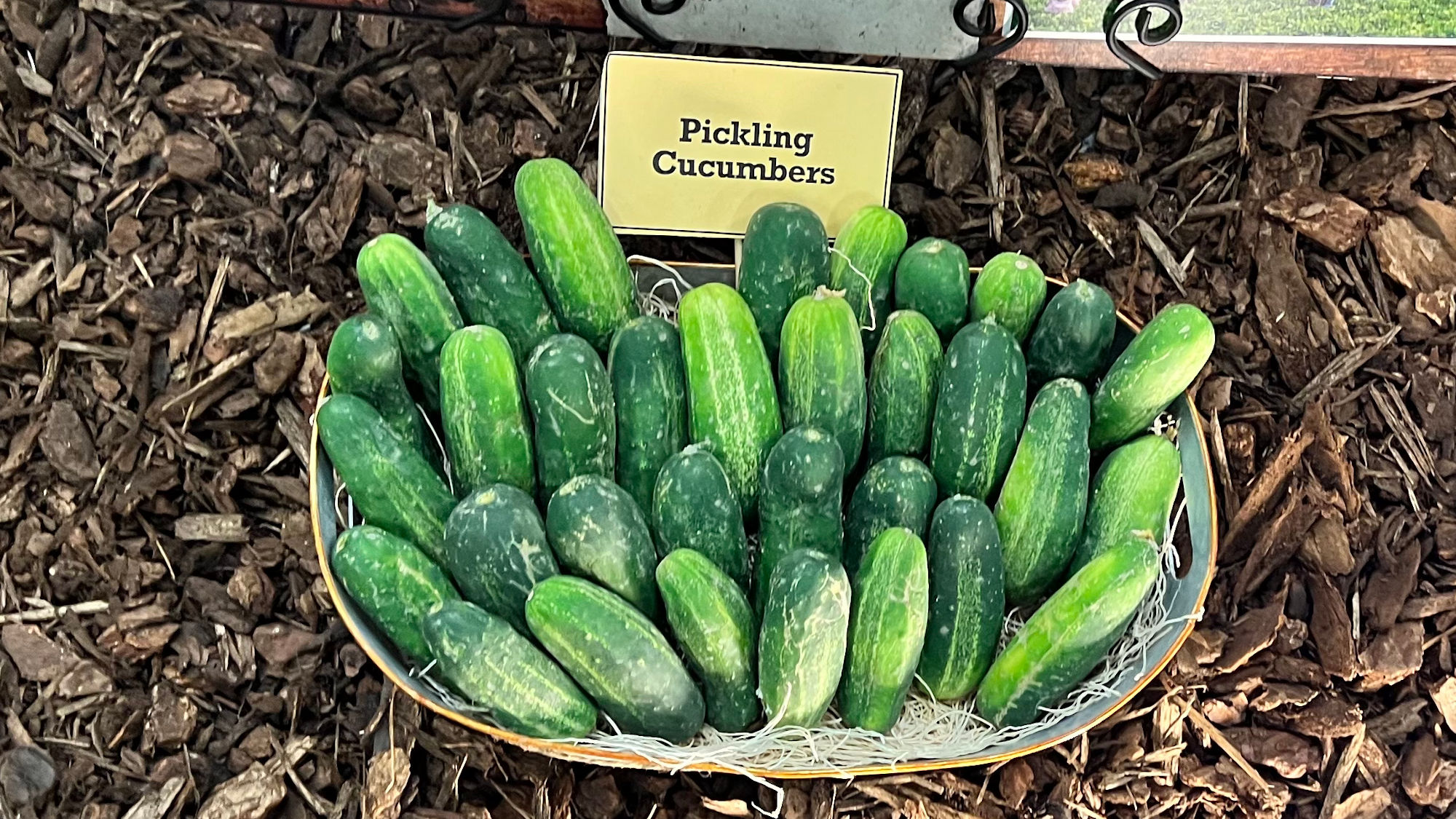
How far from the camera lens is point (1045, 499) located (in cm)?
117

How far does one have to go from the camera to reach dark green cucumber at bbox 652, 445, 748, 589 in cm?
110

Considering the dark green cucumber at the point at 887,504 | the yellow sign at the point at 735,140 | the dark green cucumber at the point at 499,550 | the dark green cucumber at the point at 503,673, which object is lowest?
the dark green cucumber at the point at 503,673

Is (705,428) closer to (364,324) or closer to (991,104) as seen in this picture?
(364,324)

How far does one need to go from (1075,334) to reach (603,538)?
23.6 inches

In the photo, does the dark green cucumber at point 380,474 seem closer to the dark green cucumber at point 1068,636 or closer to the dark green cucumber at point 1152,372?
the dark green cucumber at point 1068,636

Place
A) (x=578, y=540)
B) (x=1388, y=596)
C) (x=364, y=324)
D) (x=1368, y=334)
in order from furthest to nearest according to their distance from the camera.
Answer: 1. (x=1368, y=334)
2. (x=1388, y=596)
3. (x=364, y=324)
4. (x=578, y=540)

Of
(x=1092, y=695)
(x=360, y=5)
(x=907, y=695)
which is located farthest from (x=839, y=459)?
(x=360, y=5)

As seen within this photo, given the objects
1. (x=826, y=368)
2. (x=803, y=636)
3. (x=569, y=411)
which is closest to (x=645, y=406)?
(x=569, y=411)

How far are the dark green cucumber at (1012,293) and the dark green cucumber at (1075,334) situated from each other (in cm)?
2

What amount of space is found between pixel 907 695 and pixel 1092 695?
193 millimetres

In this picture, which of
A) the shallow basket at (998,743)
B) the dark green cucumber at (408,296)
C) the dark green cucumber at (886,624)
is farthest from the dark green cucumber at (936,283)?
the dark green cucumber at (408,296)

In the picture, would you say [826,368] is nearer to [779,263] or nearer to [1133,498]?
[779,263]

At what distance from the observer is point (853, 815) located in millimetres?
1151

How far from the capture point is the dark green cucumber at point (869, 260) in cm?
130
